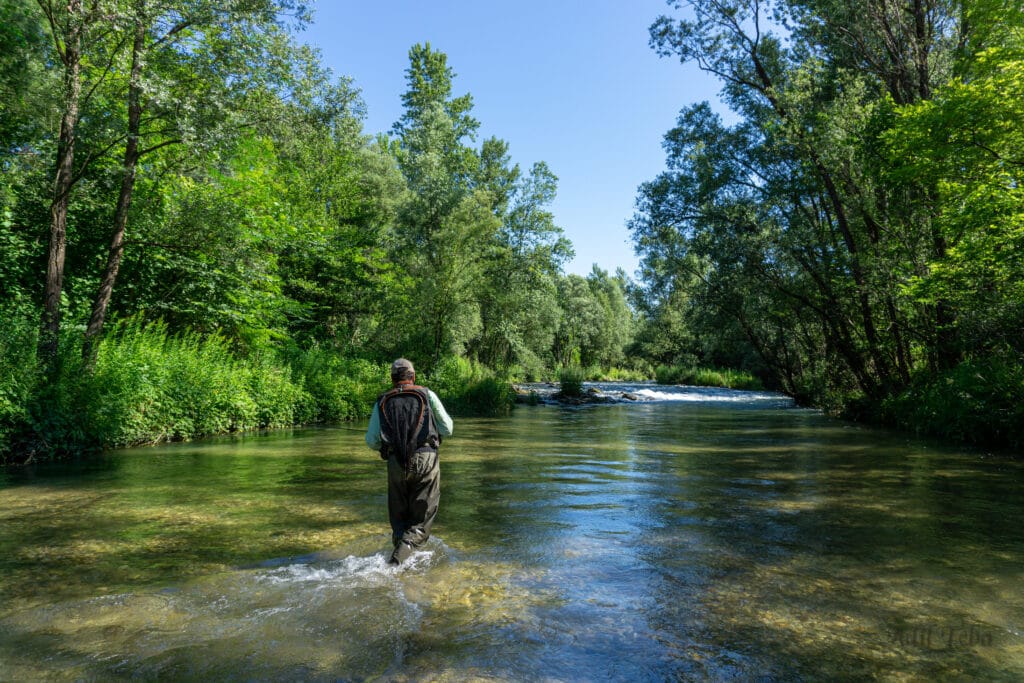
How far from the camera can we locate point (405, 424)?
5422 millimetres

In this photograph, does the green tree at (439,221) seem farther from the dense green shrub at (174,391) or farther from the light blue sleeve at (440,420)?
the light blue sleeve at (440,420)

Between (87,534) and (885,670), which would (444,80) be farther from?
(885,670)

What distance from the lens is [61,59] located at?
12.4m

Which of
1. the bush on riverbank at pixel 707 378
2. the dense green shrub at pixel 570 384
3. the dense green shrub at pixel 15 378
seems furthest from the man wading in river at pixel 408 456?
the bush on riverbank at pixel 707 378

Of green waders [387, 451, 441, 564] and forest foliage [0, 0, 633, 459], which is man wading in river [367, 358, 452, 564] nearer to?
green waders [387, 451, 441, 564]

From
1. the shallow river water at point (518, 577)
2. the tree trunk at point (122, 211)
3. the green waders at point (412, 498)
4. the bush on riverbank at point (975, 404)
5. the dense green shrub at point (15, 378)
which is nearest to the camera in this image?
the shallow river water at point (518, 577)

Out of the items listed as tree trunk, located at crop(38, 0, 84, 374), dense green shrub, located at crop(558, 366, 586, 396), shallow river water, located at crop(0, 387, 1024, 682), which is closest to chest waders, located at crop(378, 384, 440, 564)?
shallow river water, located at crop(0, 387, 1024, 682)

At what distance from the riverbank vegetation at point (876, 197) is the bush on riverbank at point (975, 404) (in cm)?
5

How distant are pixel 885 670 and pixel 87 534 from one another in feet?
23.0

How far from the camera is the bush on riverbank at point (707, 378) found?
50375 millimetres

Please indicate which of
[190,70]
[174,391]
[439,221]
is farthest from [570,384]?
[190,70]

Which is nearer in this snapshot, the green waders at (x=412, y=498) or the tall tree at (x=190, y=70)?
the green waders at (x=412, y=498)

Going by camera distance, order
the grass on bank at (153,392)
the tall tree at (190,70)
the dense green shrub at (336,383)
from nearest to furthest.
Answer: the grass on bank at (153,392)
the tall tree at (190,70)
the dense green shrub at (336,383)

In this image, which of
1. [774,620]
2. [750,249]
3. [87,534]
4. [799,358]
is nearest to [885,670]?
[774,620]
